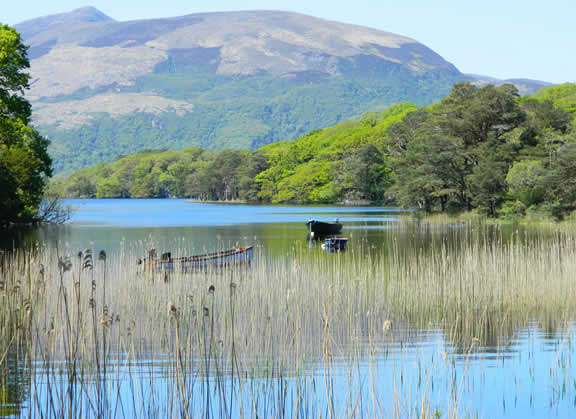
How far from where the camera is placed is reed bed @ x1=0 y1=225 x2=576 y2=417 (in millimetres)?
6070

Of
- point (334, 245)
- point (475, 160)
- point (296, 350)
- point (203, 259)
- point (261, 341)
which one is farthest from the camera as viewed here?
point (475, 160)

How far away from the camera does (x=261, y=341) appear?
797cm

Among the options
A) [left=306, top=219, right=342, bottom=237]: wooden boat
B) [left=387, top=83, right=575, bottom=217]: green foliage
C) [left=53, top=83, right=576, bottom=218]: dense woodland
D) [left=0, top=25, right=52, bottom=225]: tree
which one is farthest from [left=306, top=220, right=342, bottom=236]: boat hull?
[left=0, top=25, right=52, bottom=225]: tree

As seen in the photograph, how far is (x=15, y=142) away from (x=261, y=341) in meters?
28.3

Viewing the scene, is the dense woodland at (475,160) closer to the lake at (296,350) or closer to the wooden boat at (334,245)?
the wooden boat at (334,245)

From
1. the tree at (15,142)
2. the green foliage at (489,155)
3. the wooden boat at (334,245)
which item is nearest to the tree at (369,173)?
the green foliage at (489,155)

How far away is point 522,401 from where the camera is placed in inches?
276

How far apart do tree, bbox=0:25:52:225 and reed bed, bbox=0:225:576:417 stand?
18.2m

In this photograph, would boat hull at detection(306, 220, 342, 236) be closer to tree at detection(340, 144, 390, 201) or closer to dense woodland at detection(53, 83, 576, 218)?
dense woodland at detection(53, 83, 576, 218)

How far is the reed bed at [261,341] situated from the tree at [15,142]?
18214 mm

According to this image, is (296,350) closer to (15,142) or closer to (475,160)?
(15,142)

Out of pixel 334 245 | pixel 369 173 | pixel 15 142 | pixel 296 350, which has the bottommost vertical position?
pixel 334 245

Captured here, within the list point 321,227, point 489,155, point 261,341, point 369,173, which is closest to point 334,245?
point 321,227

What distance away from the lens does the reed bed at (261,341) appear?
239 inches
